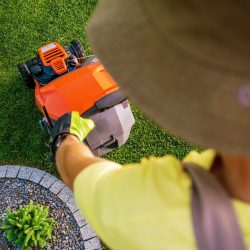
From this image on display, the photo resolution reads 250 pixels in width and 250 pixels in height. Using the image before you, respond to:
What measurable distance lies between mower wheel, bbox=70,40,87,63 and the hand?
85 cm

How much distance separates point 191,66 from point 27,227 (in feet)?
6.63

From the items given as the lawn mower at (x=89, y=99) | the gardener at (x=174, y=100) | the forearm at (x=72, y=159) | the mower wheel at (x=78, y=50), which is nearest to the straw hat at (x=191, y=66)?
the gardener at (x=174, y=100)

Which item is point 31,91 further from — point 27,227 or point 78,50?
point 27,227

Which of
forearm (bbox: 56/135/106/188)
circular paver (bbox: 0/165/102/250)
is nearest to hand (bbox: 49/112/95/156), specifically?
forearm (bbox: 56/135/106/188)

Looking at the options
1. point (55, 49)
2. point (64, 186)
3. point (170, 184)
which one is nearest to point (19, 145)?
point (64, 186)

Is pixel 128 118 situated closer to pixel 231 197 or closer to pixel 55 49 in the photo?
pixel 55 49

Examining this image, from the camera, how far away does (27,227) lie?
114 inches

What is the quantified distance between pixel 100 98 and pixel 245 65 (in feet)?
5.92

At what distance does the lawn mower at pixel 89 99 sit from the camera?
2.88 meters

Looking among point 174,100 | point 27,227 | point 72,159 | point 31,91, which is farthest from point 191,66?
point 31,91

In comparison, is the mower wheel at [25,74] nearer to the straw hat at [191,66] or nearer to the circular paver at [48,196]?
the circular paver at [48,196]

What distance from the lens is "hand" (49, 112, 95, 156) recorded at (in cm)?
254

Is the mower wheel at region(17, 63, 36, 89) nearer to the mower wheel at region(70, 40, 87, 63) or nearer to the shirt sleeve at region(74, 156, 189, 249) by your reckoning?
the mower wheel at region(70, 40, 87, 63)

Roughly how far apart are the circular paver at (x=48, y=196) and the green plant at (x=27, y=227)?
120 millimetres
